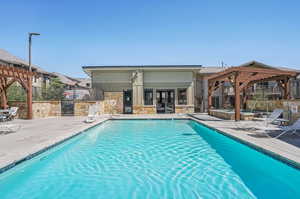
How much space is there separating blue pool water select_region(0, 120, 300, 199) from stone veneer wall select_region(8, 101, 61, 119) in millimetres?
9134

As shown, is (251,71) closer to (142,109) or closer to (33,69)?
(142,109)

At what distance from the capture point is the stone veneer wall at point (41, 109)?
513 inches

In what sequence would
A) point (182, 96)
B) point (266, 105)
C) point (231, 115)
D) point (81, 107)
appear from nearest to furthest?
point (231, 115), point (266, 105), point (81, 107), point (182, 96)

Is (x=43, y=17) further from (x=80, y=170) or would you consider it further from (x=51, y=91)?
(x=80, y=170)

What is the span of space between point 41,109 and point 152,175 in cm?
1278

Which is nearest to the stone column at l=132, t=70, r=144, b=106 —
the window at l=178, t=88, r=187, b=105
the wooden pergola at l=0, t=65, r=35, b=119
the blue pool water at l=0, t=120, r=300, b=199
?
the window at l=178, t=88, r=187, b=105

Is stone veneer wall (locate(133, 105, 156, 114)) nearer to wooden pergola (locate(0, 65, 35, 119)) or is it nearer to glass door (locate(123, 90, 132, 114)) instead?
glass door (locate(123, 90, 132, 114))

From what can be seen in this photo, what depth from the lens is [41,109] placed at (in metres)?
13.8

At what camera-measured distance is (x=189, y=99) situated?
17.8 meters

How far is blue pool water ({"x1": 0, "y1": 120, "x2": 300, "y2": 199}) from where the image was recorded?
3.33 meters

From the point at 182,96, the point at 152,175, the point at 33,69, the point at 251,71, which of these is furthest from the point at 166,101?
the point at 33,69

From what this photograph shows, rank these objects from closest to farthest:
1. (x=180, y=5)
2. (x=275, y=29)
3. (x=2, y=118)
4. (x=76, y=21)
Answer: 1. (x=2, y=118)
2. (x=180, y=5)
3. (x=275, y=29)
4. (x=76, y=21)

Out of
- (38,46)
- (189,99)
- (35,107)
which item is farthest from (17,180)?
(38,46)

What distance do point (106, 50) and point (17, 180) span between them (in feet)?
55.3
